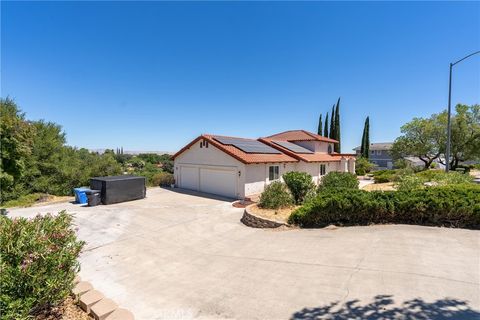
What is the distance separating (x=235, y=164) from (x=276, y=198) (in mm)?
5711

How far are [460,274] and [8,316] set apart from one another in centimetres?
861

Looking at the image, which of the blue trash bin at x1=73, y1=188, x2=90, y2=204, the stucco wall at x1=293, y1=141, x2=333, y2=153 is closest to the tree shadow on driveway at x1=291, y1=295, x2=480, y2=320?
the blue trash bin at x1=73, y1=188, x2=90, y2=204

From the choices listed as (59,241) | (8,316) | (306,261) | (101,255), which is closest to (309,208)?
(306,261)

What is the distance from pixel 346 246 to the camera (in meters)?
8.18

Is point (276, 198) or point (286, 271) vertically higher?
point (276, 198)

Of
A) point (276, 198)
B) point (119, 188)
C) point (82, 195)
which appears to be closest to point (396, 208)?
point (276, 198)

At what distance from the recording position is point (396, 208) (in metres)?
10.0

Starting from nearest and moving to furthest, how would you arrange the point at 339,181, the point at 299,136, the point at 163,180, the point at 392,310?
1. the point at 392,310
2. the point at 339,181
3. the point at 163,180
4. the point at 299,136

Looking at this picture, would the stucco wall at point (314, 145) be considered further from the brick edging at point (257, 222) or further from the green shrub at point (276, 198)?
the brick edging at point (257, 222)

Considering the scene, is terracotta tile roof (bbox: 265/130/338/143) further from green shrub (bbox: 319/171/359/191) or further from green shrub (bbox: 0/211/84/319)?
green shrub (bbox: 0/211/84/319)

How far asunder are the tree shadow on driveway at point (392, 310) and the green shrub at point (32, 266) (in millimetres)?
4296

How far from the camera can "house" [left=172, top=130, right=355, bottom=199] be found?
1848 centimetres

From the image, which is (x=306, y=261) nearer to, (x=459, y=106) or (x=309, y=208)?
(x=309, y=208)

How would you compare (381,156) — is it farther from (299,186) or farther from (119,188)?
(119,188)
